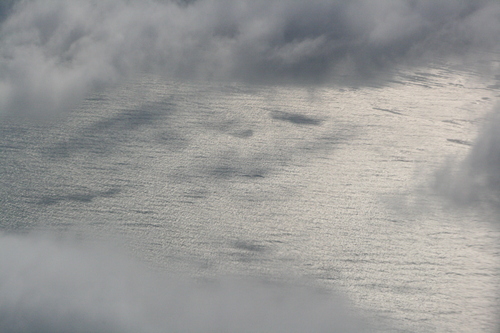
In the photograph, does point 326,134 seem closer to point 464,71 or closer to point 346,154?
point 346,154

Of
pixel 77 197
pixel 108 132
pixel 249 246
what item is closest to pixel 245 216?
pixel 249 246

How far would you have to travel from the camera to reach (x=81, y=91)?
4.75 ft

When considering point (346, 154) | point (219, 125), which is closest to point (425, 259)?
point (346, 154)

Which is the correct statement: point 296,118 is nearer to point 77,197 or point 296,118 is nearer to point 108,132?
point 108,132

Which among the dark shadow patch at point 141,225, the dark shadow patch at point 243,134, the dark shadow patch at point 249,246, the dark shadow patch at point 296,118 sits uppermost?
the dark shadow patch at point 296,118

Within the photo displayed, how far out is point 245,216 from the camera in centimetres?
99

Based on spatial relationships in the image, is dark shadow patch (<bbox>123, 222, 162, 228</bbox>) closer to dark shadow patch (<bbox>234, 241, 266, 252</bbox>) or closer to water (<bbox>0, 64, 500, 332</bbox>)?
water (<bbox>0, 64, 500, 332</bbox>)

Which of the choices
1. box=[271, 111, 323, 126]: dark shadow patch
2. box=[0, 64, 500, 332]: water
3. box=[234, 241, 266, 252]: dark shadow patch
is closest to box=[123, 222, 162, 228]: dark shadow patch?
box=[0, 64, 500, 332]: water

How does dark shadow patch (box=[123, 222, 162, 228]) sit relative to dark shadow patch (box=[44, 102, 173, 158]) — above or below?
below

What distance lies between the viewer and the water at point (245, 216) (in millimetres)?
791

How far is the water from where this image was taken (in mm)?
791

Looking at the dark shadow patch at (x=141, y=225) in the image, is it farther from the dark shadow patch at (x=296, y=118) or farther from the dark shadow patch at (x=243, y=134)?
the dark shadow patch at (x=296, y=118)

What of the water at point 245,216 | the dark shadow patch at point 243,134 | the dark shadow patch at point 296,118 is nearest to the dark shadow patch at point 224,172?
the water at point 245,216

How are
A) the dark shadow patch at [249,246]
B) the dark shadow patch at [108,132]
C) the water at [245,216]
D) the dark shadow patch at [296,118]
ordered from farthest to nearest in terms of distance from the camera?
the dark shadow patch at [296,118]
the dark shadow patch at [108,132]
the dark shadow patch at [249,246]
the water at [245,216]
